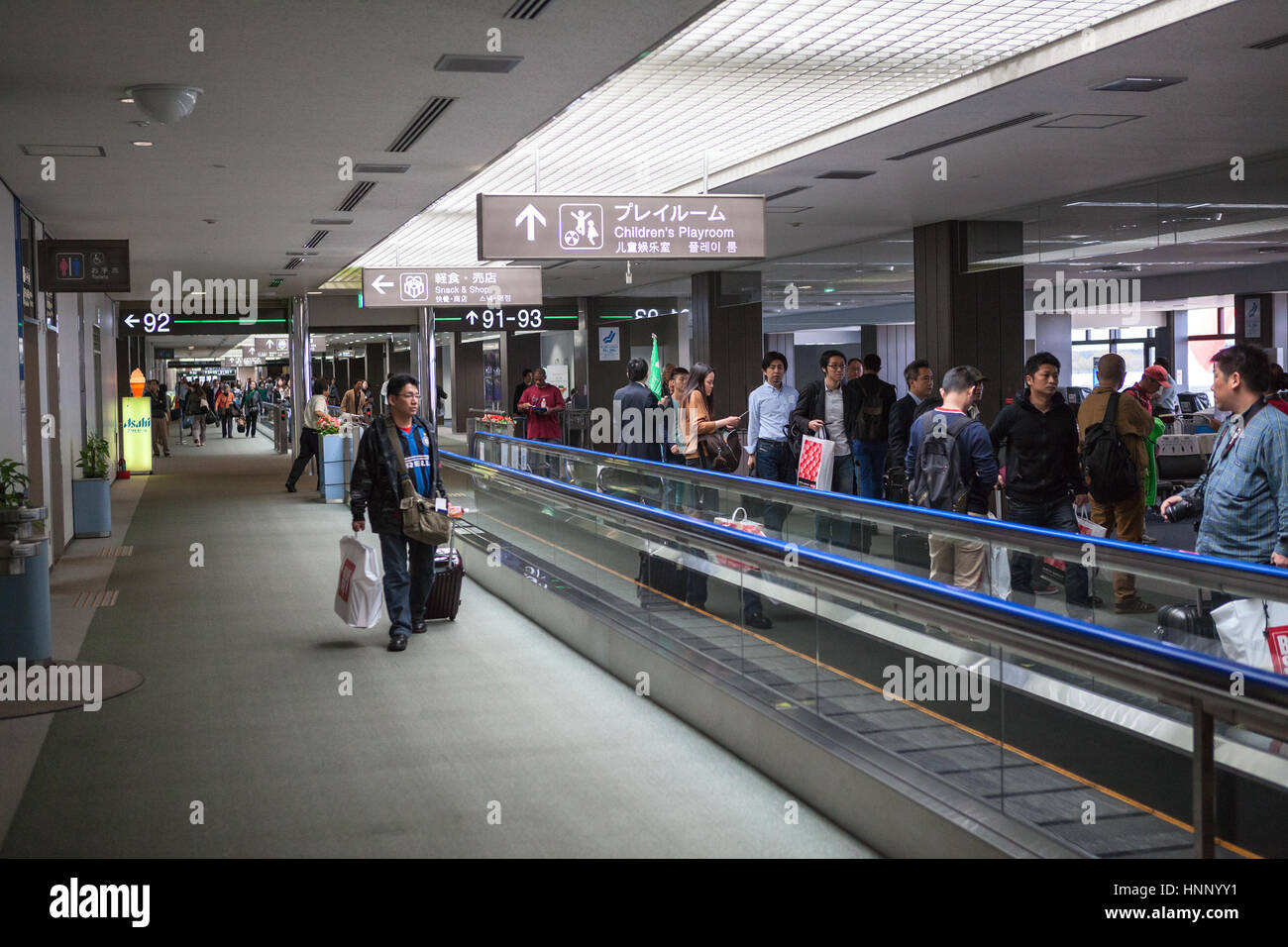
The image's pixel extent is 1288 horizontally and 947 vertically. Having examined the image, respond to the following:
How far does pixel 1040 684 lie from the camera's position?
3514mm

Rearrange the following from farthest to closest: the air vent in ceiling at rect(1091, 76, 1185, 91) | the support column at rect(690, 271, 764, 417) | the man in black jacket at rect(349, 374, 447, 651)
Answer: the support column at rect(690, 271, 764, 417) < the man in black jacket at rect(349, 374, 447, 651) < the air vent in ceiling at rect(1091, 76, 1185, 91)

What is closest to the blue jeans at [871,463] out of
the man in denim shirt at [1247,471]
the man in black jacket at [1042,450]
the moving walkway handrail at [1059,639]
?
the man in black jacket at [1042,450]

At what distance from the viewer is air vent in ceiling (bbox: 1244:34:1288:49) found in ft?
21.1

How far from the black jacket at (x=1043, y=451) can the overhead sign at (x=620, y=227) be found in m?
3.45

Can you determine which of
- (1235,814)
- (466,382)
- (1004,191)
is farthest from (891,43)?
(466,382)

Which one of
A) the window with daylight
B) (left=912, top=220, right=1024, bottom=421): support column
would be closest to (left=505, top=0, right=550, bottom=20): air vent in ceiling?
(left=912, top=220, right=1024, bottom=421): support column

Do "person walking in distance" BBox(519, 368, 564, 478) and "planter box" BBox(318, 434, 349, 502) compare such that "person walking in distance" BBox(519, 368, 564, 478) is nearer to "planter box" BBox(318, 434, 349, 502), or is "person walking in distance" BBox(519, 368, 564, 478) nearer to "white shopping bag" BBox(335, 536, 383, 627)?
"planter box" BBox(318, 434, 349, 502)

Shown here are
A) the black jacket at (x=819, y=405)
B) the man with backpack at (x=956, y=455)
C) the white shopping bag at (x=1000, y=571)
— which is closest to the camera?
the white shopping bag at (x=1000, y=571)

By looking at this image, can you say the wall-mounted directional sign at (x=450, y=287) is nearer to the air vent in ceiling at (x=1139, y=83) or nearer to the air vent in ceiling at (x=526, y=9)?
the air vent in ceiling at (x=1139, y=83)

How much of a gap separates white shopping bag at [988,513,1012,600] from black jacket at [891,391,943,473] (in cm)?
338

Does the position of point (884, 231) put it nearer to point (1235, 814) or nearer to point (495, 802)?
point (495, 802)

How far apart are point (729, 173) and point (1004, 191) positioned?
2.76 m

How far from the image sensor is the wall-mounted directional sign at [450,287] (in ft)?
49.4
